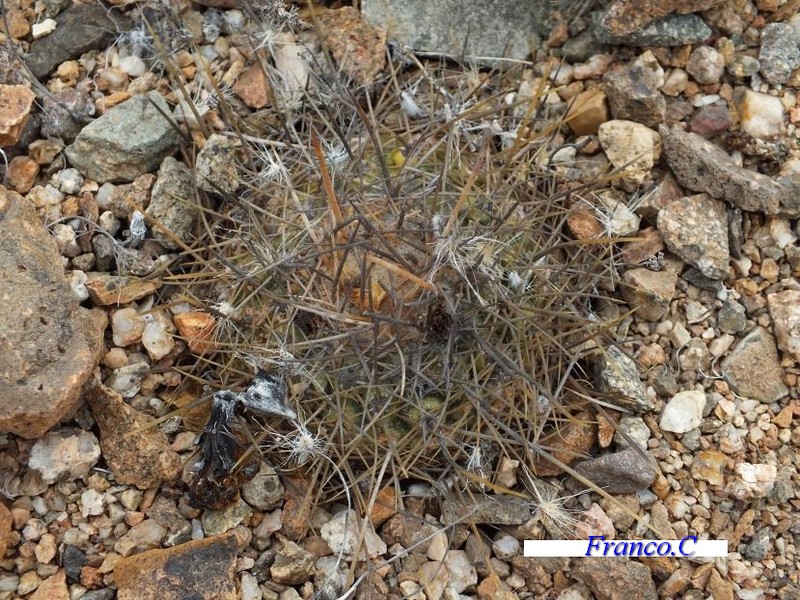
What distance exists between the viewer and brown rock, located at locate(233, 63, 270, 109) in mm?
2258

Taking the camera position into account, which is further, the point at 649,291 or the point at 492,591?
the point at 649,291

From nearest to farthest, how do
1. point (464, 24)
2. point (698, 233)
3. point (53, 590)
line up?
point (53, 590), point (698, 233), point (464, 24)

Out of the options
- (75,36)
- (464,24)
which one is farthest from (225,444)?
(464,24)

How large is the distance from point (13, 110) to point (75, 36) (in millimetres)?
353

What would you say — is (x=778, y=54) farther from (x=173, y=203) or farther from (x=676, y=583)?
(x=173, y=203)

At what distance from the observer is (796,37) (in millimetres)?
2252

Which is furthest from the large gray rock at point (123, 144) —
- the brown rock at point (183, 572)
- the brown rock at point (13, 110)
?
the brown rock at point (183, 572)

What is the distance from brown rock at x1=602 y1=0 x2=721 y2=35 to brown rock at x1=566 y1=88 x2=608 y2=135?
0.58ft

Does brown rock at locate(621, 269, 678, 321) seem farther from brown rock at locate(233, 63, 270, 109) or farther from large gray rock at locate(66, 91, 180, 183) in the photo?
large gray rock at locate(66, 91, 180, 183)

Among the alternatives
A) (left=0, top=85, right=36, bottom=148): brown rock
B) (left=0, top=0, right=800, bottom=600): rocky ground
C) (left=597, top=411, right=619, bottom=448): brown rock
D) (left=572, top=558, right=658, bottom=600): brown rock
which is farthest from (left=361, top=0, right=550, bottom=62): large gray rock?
(left=572, top=558, right=658, bottom=600): brown rock

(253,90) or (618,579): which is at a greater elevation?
(253,90)

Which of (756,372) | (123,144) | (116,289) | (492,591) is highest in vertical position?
(123,144)

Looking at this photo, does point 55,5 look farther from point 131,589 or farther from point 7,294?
point 131,589

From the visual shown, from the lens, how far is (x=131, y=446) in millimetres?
1872
